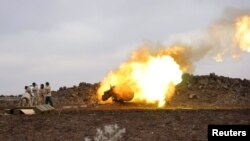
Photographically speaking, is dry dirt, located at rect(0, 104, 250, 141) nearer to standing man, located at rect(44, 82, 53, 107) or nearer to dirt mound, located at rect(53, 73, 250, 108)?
standing man, located at rect(44, 82, 53, 107)

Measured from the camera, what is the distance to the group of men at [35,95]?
108ft

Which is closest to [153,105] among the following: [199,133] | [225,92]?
[225,92]

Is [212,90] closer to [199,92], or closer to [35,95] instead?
[199,92]

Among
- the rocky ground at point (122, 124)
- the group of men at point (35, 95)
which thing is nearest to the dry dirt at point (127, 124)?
the rocky ground at point (122, 124)

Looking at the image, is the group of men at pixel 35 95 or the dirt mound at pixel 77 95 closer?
the group of men at pixel 35 95

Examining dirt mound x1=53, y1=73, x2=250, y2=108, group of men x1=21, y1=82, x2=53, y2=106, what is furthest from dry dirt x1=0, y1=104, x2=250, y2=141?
dirt mound x1=53, y1=73, x2=250, y2=108

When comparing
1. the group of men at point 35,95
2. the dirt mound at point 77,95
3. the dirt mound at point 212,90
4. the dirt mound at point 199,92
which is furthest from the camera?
the dirt mound at point 77,95

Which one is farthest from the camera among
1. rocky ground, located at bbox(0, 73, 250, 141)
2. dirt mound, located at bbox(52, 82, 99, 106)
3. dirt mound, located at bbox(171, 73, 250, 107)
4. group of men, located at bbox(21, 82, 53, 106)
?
dirt mound, located at bbox(52, 82, 99, 106)

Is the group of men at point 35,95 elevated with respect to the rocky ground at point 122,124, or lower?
elevated

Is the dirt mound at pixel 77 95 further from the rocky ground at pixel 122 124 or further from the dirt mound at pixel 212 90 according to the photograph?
the rocky ground at pixel 122 124

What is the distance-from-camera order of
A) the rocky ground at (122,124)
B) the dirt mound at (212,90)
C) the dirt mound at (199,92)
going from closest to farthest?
the rocky ground at (122,124) < the dirt mound at (212,90) < the dirt mound at (199,92)

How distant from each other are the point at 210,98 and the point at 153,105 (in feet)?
27.8

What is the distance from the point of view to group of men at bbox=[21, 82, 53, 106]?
3300 centimetres

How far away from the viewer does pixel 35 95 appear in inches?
1331
